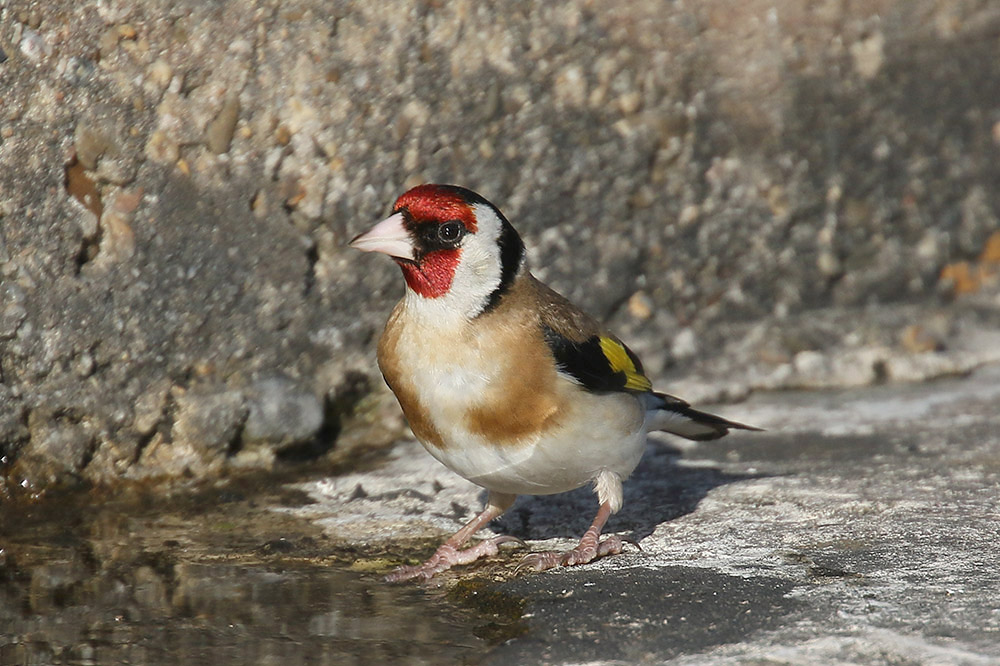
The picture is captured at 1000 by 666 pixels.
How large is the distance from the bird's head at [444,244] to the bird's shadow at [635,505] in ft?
3.18

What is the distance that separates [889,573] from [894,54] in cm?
297

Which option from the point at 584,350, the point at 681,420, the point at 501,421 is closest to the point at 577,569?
the point at 501,421

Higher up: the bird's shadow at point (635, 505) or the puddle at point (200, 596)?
the bird's shadow at point (635, 505)

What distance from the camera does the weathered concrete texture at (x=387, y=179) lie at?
14.7 feet

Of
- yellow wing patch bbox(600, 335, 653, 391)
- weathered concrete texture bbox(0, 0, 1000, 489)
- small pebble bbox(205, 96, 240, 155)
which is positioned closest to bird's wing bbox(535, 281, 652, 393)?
yellow wing patch bbox(600, 335, 653, 391)

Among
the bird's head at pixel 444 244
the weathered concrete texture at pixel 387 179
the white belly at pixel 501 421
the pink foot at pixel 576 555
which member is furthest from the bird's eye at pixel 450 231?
the weathered concrete texture at pixel 387 179

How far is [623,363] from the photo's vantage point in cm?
420

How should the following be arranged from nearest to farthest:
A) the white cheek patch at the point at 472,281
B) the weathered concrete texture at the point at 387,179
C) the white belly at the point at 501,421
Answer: the white belly at the point at 501,421, the white cheek patch at the point at 472,281, the weathered concrete texture at the point at 387,179

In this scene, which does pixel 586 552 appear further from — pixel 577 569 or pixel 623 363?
pixel 623 363

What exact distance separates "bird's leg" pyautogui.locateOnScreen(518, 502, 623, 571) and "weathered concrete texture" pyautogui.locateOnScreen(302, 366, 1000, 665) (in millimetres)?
37

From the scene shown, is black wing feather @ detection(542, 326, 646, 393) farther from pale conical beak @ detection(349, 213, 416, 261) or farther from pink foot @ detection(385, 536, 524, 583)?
pink foot @ detection(385, 536, 524, 583)

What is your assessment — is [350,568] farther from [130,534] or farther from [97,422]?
[97,422]

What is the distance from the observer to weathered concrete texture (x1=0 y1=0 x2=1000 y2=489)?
4469mm

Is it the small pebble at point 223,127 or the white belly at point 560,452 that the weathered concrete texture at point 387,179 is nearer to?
the small pebble at point 223,127
